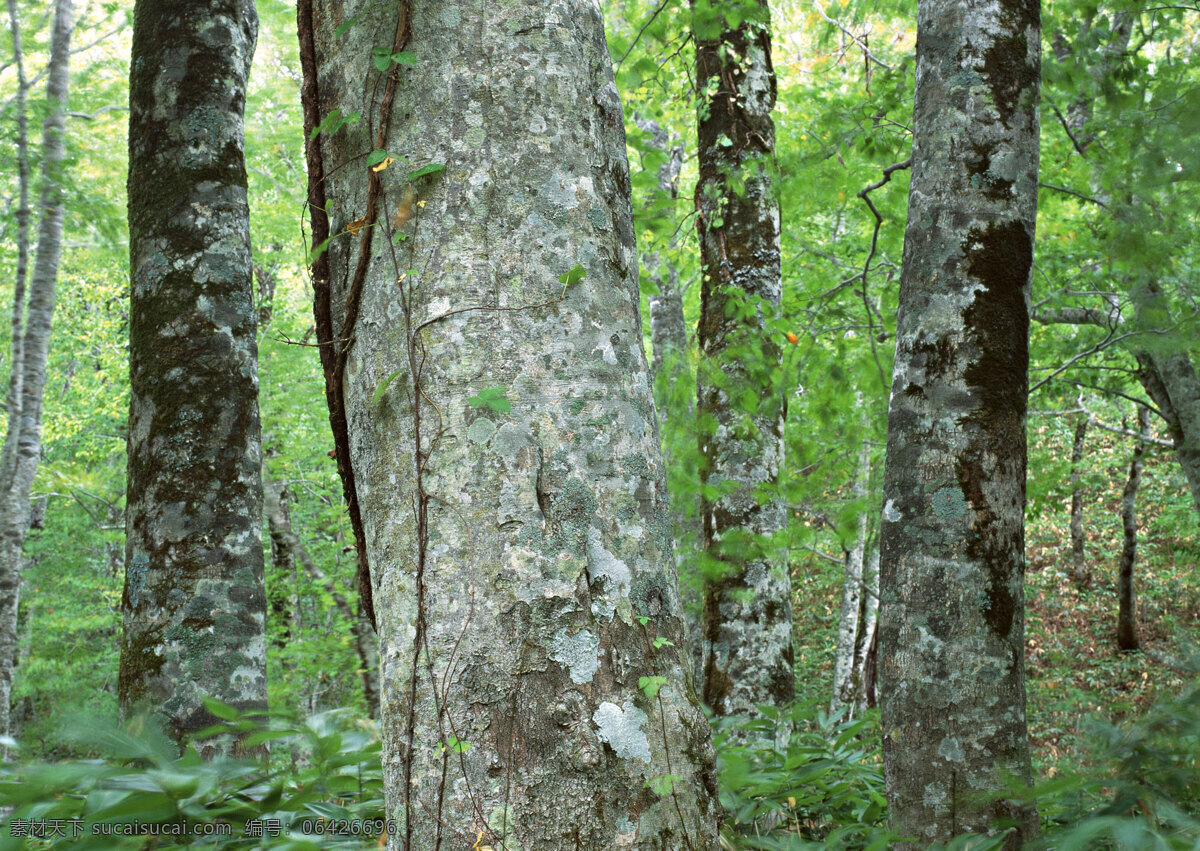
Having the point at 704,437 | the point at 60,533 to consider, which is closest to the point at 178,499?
the point at 704,437

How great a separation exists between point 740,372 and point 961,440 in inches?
107

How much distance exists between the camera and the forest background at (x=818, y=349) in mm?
3900

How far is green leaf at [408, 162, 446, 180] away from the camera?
4.91 feet

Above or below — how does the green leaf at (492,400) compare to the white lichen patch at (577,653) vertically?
above

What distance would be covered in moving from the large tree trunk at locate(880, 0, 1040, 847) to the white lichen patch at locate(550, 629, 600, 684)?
120 cm

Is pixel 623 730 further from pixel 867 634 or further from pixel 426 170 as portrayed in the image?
pixel 867 634

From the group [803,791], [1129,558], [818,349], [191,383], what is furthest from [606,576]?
[1129,558]

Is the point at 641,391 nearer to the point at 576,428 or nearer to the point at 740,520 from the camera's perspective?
the point at 576,428

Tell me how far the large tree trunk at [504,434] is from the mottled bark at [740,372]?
311 cm

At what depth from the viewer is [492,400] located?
1.38 metres

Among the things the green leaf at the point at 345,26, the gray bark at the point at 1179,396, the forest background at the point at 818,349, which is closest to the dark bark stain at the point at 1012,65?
the forest background at the point at 818,349

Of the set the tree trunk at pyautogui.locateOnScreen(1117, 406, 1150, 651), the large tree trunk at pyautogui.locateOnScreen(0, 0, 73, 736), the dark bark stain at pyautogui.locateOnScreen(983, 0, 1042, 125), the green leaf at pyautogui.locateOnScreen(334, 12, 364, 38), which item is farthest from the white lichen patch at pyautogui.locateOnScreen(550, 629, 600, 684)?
the tree trunk at pyautogui.locateOnScreen(1117, 406, 1150, 651)

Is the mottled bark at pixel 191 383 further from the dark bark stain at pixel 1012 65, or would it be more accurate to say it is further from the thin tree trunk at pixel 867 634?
the thin tree trunk at pixel 867 634

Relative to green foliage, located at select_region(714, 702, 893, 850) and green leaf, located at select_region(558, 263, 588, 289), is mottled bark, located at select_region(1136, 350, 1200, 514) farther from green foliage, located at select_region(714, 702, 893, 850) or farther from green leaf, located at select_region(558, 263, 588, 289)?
green leaf, located at select_region(558, 263, 588, 289)
